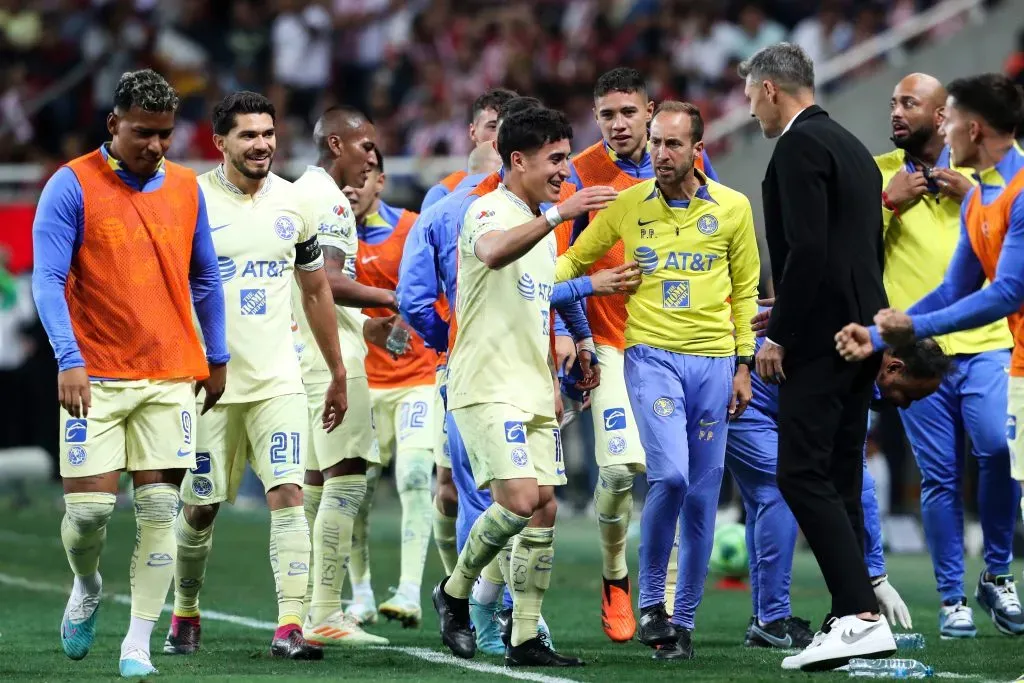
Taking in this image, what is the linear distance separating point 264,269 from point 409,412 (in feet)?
7.12

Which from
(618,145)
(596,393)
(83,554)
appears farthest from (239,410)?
(618,145)

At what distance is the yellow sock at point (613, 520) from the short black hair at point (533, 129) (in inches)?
74.3

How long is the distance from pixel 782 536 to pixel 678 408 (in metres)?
0.94

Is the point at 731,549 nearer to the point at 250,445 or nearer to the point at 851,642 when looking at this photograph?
A: the point at 250,445

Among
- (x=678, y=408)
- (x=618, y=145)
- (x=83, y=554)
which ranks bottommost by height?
(x=83, y=554)

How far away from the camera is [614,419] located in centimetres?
847

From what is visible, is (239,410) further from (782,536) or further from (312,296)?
(782,536)

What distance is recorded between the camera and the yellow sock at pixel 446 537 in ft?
30.7

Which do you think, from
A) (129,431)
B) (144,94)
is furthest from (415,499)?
(144,94)

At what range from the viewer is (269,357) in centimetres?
826

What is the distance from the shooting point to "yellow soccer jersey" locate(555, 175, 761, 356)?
834 centimetres

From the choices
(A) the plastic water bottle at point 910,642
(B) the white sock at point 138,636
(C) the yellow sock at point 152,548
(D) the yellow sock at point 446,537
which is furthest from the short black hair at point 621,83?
(B) the white sock at point 138,636

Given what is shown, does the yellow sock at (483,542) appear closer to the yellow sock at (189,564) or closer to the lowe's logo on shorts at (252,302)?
the yellow sock at (189,564)

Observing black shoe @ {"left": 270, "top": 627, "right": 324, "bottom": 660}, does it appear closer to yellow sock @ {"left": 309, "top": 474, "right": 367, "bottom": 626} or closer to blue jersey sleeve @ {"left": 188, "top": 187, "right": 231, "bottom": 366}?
yellow sock @ {"left": 309, "top": 474, "right": 367, "bottom": 626}
